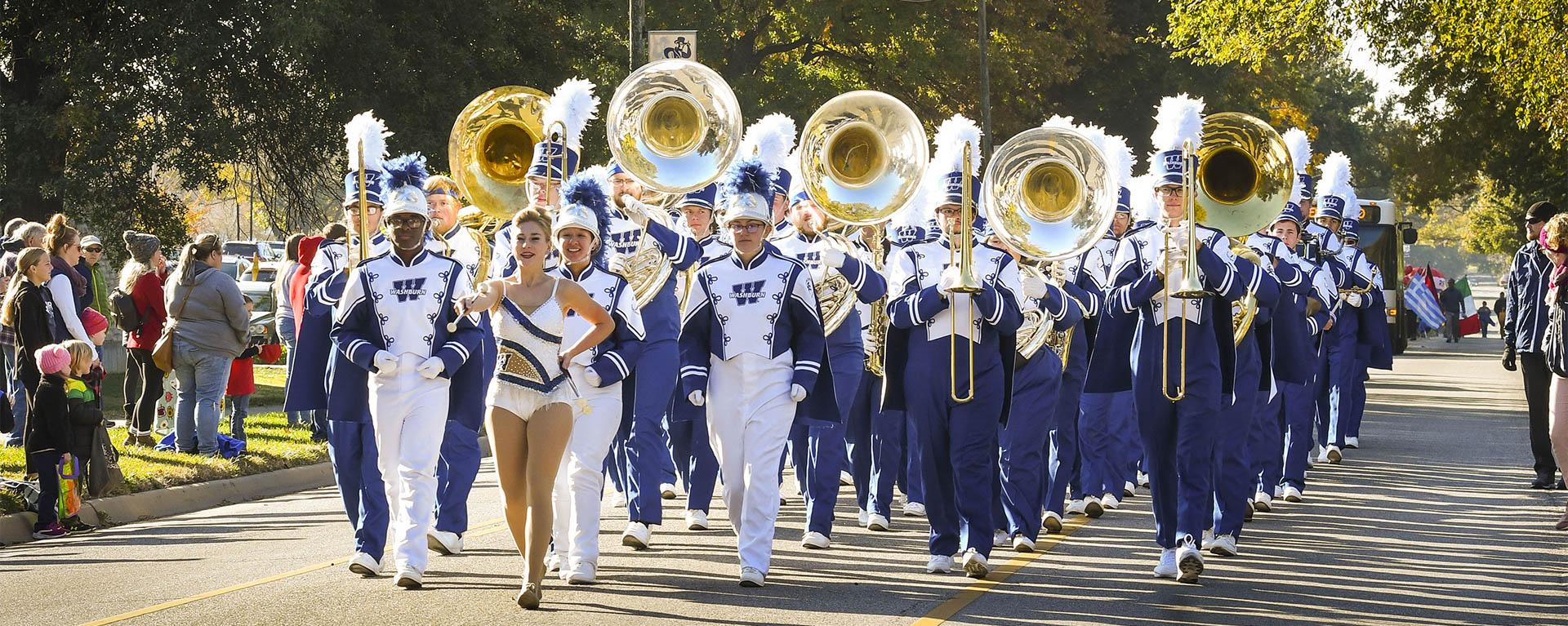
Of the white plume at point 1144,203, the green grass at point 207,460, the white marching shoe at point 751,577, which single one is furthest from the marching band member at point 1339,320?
the green grass at point 207,460

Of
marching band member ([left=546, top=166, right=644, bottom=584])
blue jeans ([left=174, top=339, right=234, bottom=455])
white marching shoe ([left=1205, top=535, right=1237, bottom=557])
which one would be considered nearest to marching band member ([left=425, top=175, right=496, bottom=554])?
marching band member ([left=546, top=166, right=644, bottom=584])

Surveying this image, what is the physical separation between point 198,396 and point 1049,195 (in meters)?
7.49

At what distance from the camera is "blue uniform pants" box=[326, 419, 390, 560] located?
28.5ft

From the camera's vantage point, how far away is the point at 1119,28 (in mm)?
39562

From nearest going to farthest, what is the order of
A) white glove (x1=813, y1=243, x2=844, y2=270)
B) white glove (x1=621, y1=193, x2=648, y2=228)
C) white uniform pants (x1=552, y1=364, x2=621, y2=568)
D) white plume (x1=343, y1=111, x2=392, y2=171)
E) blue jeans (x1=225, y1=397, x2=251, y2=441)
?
white uniform pants (x1=552, y1=364, x2=621, y2=568)
white glove (x1=813, y1=243, x2=844, y2=270)
white plume (x1=343, y1=111, x2=392, y2=171)
white glove (x1=621, y1=193, x2=648, y2=228)
blue jeans (x1=225, y1=397, x2=251, y2=441)

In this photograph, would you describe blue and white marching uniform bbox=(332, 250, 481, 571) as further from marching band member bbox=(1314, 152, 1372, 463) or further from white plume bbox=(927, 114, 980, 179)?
marching band member bbox=(1314, 152, 1372, 463)

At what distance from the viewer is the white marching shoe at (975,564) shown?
28.5ft

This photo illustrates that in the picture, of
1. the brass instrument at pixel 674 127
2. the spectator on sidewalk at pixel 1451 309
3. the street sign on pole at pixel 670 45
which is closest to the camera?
the brass instrument at pixel 674 127

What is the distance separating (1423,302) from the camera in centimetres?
A: 3941

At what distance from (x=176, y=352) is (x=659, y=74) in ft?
16.6

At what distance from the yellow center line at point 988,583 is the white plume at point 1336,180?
5601 mm

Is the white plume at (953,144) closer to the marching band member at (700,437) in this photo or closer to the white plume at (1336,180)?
the marching band member at (700,437)

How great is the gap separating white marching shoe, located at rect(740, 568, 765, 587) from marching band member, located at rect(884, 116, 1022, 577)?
2.99ft

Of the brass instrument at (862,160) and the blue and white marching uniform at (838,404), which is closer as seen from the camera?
the blue and white marching uniform at (838,404)
